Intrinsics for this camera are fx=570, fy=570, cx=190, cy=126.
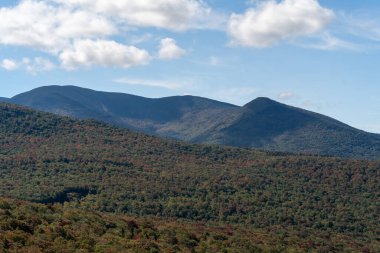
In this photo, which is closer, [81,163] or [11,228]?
[11,228]

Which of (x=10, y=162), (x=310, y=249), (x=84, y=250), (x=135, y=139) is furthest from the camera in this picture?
(x=135, y=139)

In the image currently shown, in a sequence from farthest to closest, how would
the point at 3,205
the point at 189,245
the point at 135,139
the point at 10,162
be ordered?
the point at 135,139
the point at 10,162
the point at 189,245
the point at 3,205

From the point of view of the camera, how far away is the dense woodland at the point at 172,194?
56.7m

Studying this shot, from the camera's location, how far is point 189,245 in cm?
5894

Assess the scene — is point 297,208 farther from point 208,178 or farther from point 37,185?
point 37,185

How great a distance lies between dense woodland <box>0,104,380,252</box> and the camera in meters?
56.7

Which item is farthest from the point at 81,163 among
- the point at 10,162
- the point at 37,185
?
the point at 37,185

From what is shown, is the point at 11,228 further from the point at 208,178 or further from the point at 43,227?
the point at 208,178

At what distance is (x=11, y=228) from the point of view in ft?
152

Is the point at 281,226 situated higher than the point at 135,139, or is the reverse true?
the point at 135,139

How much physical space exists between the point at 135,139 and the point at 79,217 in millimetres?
108181

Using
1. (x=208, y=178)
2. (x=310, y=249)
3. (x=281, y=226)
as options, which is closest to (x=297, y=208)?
(x=281, y=226)

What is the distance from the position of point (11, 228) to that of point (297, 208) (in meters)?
71.0

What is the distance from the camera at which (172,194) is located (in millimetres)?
107375
